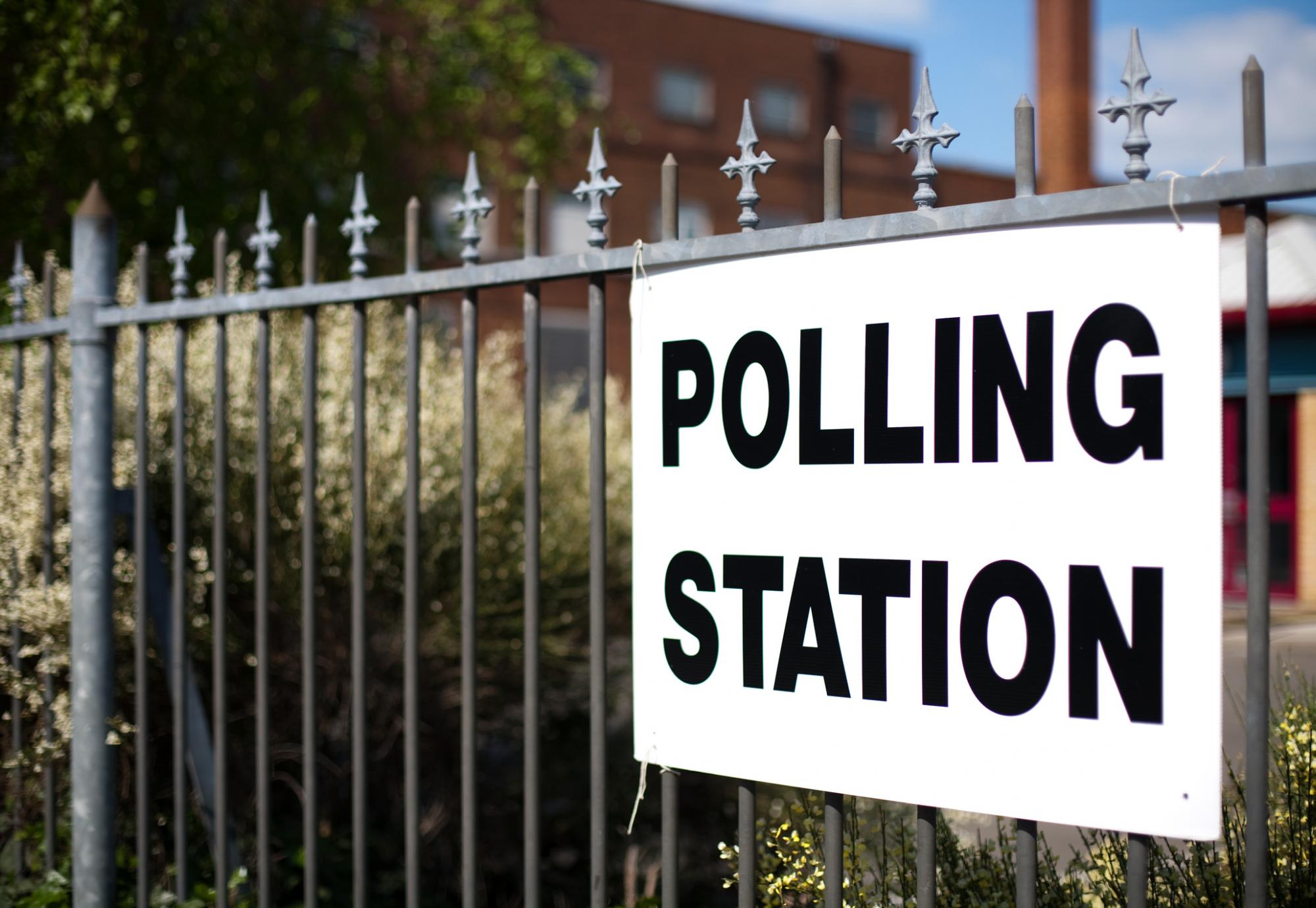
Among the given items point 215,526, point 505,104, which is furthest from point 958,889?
point 505,104

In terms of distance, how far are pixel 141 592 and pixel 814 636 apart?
2.00 meters

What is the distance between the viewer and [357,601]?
260cm

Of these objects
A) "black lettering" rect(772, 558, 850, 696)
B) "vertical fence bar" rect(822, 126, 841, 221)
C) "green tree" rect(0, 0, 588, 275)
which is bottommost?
"black lettering" rect(772, 558, 850, 696)

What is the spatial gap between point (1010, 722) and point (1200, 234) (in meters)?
0.81

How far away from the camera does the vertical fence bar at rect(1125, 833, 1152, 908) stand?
1.71 meters

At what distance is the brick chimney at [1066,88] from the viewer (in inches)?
779

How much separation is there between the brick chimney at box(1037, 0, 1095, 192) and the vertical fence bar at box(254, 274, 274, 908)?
62.8 feet

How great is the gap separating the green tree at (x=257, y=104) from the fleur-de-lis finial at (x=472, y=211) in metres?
4.22

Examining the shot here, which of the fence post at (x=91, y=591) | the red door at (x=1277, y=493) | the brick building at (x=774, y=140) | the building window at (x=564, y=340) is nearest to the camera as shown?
the fence post at (x=91, y=591)

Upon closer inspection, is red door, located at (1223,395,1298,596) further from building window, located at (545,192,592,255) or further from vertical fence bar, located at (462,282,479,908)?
building window, located at (545,192,592,255)

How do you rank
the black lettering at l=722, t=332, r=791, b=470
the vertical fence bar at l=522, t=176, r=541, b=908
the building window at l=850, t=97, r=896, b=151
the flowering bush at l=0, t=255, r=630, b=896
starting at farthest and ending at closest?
the building window at l=850, t=97, r=896, b=151, the flowering bush at l=0, t=255, r=630, b=896, the vertical fence bar at l=522, t=176, r=541, b=908, the black lettering at l=722, t=332, r=791, b=470

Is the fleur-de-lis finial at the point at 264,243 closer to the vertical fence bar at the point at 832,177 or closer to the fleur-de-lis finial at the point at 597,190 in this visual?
the fleur-de-lis finial at the point at 597,190

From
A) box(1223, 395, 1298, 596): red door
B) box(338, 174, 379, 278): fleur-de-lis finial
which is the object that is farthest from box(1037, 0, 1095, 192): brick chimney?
box(338, 174, 379, 278): fleur-de-lis finial

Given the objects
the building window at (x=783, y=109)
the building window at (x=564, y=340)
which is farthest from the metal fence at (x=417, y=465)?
the building window at (x=783, y=109)
